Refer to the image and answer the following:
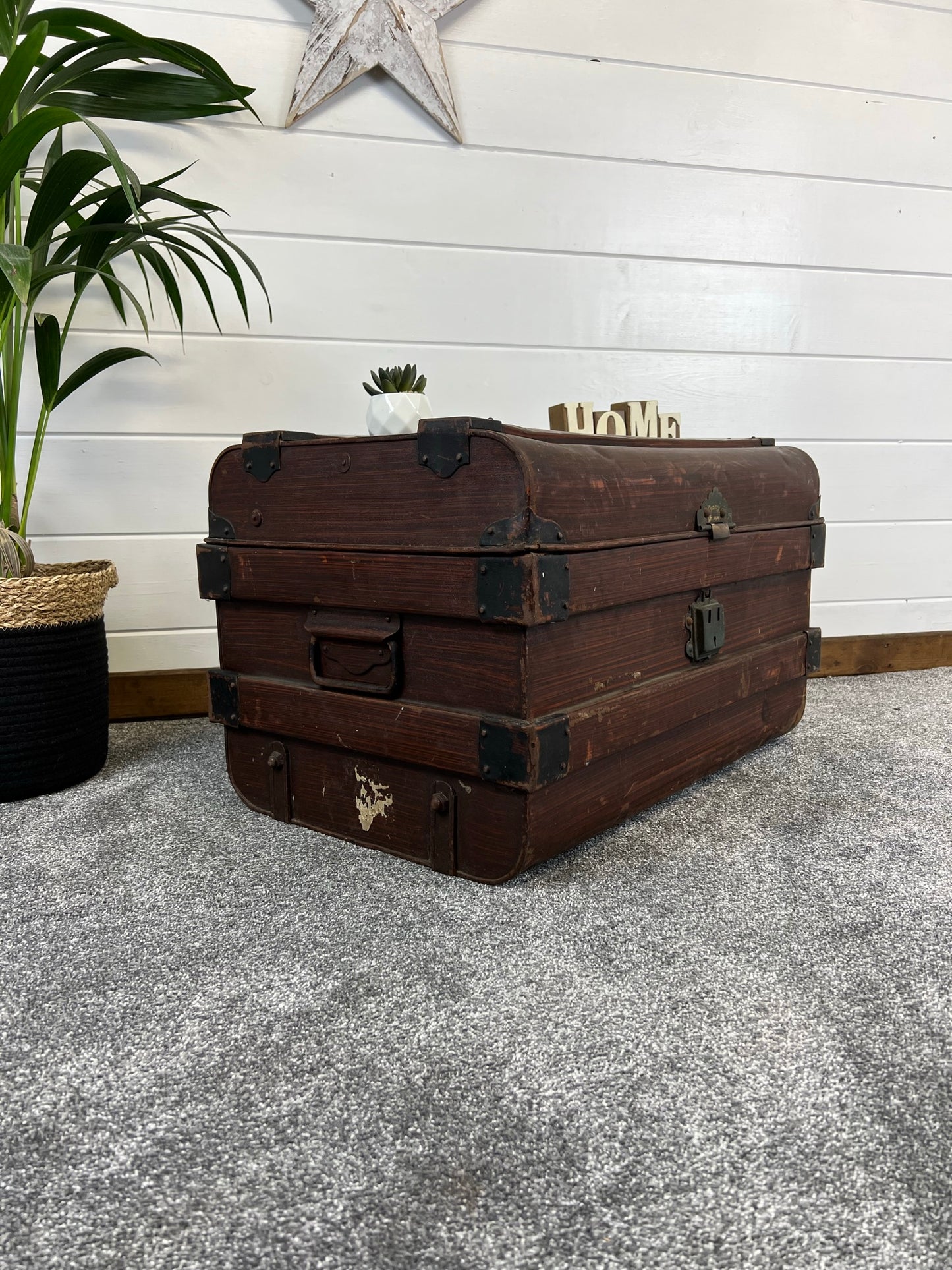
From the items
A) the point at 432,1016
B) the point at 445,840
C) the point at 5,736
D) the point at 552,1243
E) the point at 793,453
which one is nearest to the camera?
the point at 552,1243

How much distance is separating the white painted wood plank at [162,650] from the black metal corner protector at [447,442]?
1049mm

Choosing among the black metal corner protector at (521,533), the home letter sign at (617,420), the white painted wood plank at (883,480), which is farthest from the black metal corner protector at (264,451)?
the white painted wood plank at (883,480)

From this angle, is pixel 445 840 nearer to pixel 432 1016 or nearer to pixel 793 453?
pixel 432 1016

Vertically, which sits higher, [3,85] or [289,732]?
[3,85]

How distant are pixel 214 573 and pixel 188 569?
64 cm

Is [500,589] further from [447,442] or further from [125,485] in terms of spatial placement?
[125,485]

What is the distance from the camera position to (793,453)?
1.67m

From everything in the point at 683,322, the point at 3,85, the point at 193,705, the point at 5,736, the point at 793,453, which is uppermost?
the point at 3,85

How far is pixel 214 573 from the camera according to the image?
4.31ft

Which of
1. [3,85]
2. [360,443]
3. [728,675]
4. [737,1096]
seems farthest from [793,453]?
[3,85]

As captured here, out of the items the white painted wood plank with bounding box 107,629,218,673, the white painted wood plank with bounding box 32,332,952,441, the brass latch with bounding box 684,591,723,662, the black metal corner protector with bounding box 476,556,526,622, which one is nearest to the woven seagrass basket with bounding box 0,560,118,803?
the white painted wood plank with bounding box 107,629,218,673

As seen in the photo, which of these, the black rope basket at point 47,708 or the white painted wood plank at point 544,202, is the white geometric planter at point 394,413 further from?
the white painted wood plank at point 544,202

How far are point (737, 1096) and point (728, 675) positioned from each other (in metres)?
0.83

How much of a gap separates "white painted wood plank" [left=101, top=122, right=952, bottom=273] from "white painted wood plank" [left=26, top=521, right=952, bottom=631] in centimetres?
70
